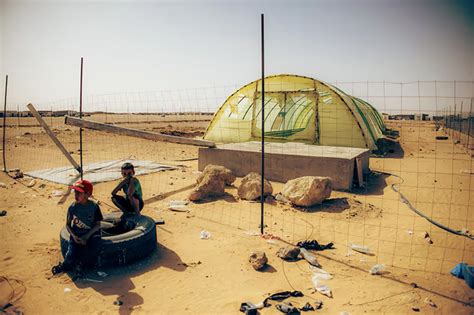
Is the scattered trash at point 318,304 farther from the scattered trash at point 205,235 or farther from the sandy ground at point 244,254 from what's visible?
the scattered trash at point 205,235

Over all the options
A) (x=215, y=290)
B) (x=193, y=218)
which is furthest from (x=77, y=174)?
(x=215, y=290)

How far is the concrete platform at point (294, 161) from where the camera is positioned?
816cm

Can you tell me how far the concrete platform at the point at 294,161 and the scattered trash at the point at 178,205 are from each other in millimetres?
2630

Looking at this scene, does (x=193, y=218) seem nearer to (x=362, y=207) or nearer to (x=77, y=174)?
(x=362, y=207)

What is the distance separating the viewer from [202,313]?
11.6 feet

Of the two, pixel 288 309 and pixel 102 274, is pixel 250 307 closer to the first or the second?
Result: pixel 288 309

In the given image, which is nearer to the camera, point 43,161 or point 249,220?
point 249,220

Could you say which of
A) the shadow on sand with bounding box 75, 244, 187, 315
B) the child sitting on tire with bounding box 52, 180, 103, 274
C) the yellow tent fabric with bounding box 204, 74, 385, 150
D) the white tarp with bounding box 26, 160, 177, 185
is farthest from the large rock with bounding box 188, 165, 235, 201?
the yellow tent fabric with bounding box 204, 74, 385, 150

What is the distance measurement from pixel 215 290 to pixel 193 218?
269 cm

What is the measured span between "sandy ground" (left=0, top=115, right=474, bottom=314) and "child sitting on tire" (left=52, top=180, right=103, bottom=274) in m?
0.21

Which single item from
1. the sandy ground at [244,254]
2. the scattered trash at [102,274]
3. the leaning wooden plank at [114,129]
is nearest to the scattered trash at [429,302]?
the sandy ground at [244,254]

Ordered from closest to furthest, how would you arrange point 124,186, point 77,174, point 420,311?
1. point 420,311
2. point 124,186
3. point 77,174

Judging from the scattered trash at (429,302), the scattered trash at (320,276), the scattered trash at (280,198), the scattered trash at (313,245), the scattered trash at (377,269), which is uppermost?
the scattered trash at (280,198)

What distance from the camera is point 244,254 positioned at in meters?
4.93
